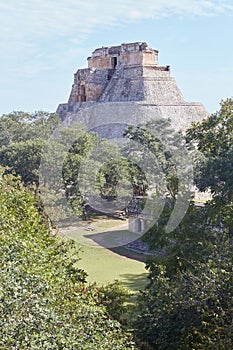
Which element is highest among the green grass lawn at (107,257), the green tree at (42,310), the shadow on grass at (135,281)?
the green tree at (42,310)

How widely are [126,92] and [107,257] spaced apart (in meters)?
22.3

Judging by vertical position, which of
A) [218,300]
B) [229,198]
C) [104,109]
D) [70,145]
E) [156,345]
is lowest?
[156,345]

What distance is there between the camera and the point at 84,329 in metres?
7.41

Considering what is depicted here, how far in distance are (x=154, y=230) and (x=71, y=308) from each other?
6822 millimetres

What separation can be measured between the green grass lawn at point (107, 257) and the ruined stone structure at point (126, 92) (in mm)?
13352

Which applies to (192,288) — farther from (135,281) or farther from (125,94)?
(125,94)

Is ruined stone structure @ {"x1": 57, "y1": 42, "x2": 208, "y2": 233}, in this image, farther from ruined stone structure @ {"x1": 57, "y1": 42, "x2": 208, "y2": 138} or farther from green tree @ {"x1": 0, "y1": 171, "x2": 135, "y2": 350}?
green tree @ {"x1": 0, "y1": 171, "x2": 135, "y2": 350}

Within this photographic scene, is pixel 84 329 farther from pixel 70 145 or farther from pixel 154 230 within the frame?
pixel 70 145

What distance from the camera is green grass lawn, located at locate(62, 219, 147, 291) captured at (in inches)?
763

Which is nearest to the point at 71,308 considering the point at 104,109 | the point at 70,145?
the point at 70,145

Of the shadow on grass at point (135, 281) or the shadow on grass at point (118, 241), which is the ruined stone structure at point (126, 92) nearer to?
the shadow on grass at point (118, 241)

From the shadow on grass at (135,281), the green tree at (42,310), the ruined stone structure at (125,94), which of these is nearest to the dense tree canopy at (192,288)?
the green tree at (42,310)

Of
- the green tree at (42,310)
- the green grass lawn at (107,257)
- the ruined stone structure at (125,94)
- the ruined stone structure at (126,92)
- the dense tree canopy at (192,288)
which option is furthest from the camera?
the ruined stone structure at (126,92)

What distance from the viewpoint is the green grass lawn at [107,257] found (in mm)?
19375
